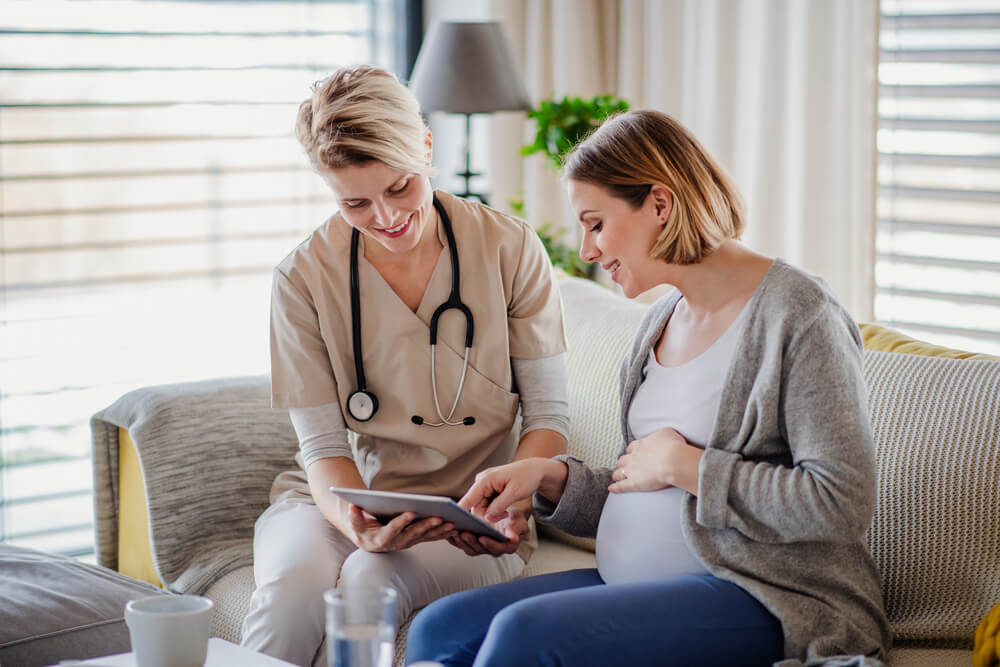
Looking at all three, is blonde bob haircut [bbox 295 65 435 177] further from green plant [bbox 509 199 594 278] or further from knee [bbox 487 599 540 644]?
green plant [bbox 509 199 594 278]

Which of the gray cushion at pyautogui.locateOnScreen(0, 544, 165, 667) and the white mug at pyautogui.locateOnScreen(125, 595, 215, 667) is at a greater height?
the white mug at pyautogui.locateOnScreen(125, 595, 215, 667)

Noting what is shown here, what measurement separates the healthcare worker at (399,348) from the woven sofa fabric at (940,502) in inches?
21.4

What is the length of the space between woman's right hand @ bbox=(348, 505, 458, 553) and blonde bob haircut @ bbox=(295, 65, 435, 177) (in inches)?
21.1

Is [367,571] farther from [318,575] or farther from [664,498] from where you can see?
[664,498]

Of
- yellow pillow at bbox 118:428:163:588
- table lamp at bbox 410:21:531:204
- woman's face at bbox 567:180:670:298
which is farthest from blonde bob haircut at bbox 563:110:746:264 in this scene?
table lamp at bbox 410:21:531:204

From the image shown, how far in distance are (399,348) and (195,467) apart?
1.83 ft

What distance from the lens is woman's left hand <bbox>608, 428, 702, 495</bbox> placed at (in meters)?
1.38

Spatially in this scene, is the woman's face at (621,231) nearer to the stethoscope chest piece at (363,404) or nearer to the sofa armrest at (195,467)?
the stethoscope chest piece at (363,404)

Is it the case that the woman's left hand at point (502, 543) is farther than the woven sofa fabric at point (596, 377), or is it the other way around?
the woven sofa fabric at point (596, 377)

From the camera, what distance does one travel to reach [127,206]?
310cm

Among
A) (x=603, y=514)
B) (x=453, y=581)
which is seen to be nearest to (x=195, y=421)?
(x=453, y=581)

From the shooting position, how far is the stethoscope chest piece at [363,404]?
69.5 inches

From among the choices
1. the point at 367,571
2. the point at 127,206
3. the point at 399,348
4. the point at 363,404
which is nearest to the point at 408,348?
the point at 399,348

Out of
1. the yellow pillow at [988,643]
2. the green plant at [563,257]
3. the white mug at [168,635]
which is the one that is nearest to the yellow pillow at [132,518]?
the white mug at [168,635]
